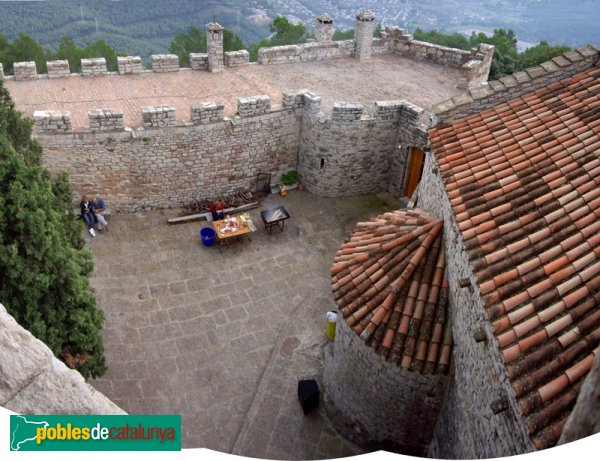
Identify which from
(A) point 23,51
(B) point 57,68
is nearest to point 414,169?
(B) point 57,68

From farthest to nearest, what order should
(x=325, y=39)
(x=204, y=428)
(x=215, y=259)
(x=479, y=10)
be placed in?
1. (x=479, y=10)
2. (x=325, y=39)
3. (x=215, y=259)
4. (x=204, y=428)

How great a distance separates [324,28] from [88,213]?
11.7m

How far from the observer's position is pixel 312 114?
1558 cm

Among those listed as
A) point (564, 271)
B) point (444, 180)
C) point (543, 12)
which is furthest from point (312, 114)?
point (543, 12)

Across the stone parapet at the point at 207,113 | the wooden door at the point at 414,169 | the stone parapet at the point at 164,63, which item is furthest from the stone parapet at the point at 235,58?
the wooden door at the point at 414,169

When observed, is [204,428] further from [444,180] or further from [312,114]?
[312,114]

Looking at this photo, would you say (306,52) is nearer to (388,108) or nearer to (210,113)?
(388,108)

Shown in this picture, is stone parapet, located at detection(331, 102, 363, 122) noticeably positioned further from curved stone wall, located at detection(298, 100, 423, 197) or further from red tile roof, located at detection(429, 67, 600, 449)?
red tile roof, located at detection(429, 67, 600, 449)

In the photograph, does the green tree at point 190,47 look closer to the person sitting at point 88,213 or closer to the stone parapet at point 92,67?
the stone parapet at point 92,67

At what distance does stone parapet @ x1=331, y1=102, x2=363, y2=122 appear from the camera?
49.4 ft

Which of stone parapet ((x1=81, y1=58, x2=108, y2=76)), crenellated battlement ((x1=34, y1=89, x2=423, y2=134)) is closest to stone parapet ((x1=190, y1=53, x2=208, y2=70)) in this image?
stone parapet ((x1=81, y1=58, x2=108, y2=76))

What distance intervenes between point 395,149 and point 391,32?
804cm

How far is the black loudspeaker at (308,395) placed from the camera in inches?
398

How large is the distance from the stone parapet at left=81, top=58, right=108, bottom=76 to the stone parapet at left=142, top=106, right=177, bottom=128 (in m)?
4.60
